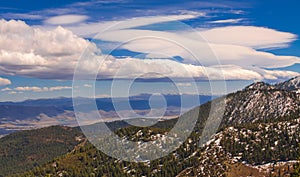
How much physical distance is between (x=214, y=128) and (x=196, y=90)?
4.33m

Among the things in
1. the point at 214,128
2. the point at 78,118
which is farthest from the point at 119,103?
the point at 214,128

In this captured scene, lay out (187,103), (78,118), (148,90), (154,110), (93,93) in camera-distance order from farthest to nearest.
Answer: (148,90) < (154,110) < (187,103) < (93,93) < (78,118)

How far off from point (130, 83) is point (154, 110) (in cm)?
537

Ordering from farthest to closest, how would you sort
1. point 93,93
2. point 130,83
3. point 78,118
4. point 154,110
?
1. point 154,110
2. point 130,83
3. point 93,93
4. point 78,118

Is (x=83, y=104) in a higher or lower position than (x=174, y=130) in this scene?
higher

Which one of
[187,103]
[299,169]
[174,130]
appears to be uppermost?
[187,103]

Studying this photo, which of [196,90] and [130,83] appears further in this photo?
[130,83]

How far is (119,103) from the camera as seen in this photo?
142ft

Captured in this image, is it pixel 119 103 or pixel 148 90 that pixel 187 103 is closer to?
pixel 119 103

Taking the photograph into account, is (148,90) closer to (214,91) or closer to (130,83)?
(130,83)

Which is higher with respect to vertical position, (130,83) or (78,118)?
(130,83)

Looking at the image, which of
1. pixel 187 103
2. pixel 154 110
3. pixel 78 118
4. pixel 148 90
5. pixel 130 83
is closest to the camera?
pixel 78 118

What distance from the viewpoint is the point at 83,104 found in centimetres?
3791

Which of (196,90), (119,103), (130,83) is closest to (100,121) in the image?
(119,103)
